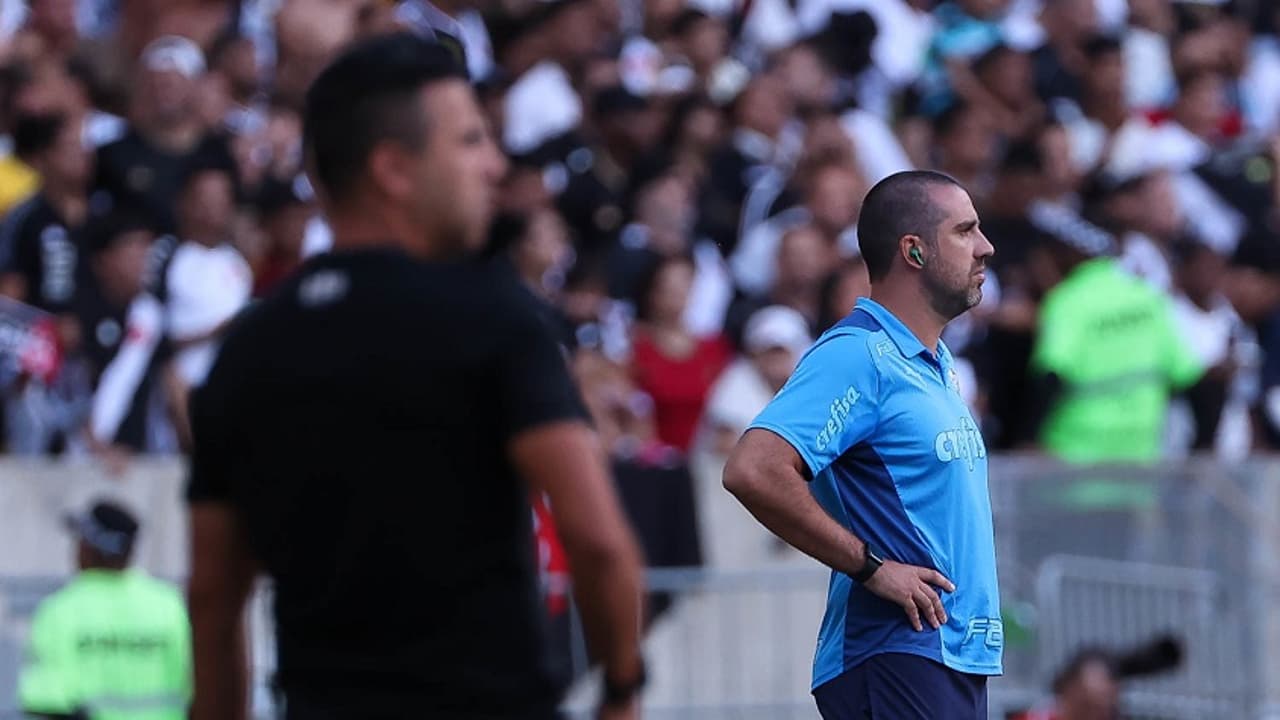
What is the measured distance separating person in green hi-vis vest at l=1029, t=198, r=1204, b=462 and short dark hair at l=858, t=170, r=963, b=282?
671 centimetres

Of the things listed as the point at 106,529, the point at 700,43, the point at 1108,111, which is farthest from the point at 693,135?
the point at 106,529

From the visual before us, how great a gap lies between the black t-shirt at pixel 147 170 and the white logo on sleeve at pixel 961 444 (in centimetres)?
680

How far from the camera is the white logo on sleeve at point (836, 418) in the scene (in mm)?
6199

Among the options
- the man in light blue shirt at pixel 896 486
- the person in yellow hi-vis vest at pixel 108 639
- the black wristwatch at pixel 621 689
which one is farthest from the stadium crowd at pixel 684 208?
the black wristwatch at pixel 621 689

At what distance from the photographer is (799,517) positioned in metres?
6.13

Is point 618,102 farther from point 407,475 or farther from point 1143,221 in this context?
point 407,475

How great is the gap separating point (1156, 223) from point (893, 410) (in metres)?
8.88

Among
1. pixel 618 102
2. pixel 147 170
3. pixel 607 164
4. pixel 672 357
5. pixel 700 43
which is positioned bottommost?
pixel 672 357

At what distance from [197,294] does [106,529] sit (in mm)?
1576

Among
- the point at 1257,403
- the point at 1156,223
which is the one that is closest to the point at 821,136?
the point at 1156,223

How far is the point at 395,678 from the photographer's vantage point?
12.9 feet

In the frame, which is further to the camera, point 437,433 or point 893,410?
point 893,410

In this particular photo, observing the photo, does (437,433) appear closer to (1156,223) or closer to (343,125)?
(343,125)

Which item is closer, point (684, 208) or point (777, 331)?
point (777, 331)
